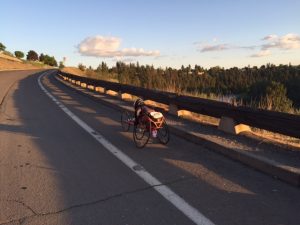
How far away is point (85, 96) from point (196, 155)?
13.7 meters

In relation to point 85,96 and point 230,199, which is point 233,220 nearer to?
point 230,199

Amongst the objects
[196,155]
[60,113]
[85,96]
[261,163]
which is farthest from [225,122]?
[85,96]

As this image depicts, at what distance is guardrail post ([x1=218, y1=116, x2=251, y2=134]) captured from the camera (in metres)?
9.10

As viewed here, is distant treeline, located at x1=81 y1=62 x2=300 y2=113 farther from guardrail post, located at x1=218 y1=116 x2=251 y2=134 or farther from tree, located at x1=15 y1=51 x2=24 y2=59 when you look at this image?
tree, located at x1=15 y1=51 x2=24 y2=59

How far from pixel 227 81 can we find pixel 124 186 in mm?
97527

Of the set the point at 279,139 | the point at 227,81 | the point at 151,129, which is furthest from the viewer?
the point at 227,81

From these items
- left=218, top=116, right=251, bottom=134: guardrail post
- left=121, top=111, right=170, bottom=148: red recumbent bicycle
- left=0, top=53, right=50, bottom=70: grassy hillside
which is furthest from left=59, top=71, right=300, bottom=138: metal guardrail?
left=0, top=53, right=50, bottom=70: grassy hillside

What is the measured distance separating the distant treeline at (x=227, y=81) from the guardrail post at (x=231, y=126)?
296 centimetres

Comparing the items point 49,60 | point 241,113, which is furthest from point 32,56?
point 241,113

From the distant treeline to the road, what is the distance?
5.51 meters

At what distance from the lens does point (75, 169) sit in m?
6.93

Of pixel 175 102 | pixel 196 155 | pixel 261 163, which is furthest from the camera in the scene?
pixel 175 102

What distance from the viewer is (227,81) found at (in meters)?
101

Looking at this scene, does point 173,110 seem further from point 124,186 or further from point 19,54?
point 19,54
